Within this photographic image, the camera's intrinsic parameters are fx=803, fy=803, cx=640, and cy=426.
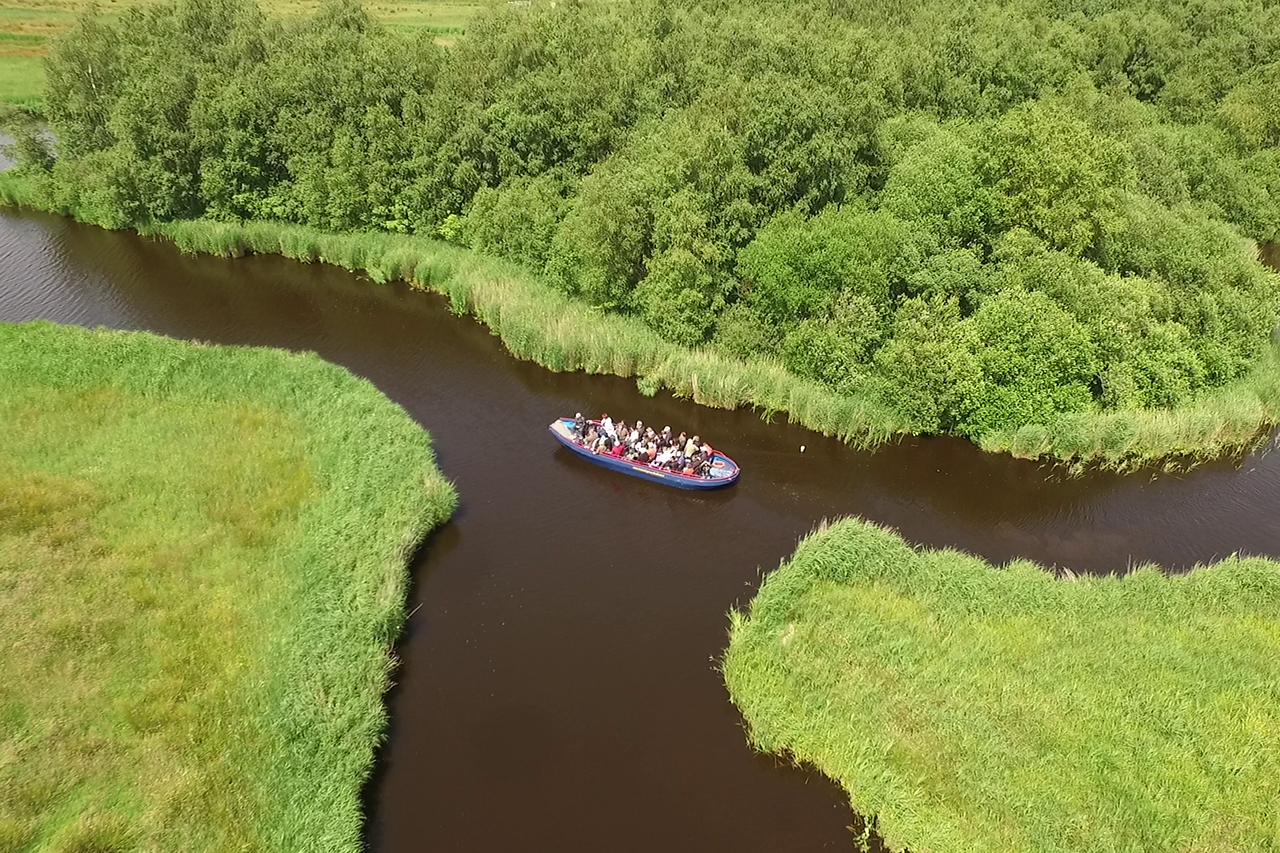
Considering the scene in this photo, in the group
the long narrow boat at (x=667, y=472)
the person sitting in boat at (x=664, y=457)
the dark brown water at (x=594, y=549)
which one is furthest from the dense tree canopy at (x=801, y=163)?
the person sitting in boat at (x=664, y=457)

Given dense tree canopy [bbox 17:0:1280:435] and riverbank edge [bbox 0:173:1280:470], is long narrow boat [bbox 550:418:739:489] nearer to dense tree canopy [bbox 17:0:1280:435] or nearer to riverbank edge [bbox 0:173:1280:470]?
riverbank edge [bbox 0:173:1280:470]

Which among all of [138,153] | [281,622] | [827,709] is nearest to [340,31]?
[138,153]

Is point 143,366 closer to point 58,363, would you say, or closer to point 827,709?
point 58,363

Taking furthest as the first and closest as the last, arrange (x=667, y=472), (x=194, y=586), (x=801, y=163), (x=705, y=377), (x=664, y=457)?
1. (x=801, y=163)
2. (x=705, y=377)
3. (x=664, y=457)
4. (x=667, y=472)
5. (x=194, y=586)

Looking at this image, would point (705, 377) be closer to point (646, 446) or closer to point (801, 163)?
point (646, 446)

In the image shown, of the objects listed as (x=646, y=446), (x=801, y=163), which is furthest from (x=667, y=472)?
(x=801, y=163)
